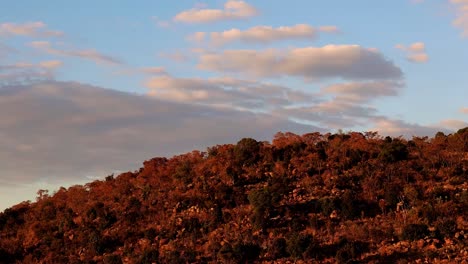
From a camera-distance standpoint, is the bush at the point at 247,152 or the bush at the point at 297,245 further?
the bush at the point at 247,152

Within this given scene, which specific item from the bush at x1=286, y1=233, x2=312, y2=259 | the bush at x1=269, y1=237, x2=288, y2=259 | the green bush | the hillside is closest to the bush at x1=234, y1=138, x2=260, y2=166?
the hillside

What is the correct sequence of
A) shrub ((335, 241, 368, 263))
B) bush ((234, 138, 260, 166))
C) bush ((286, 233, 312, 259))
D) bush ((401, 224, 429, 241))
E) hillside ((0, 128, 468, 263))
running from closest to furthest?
shrub ((335, 241, 368, 263))
bush ((401, 224, 429, 241))
bush ((286, 233, 312, 259))
hillside ((0, 128, 468, 263))
bush ((234, 138, 260, 166))

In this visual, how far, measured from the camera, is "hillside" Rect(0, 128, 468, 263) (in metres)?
44.5

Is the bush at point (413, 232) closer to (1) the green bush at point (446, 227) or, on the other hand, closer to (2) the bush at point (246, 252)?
(1) the green bush at point (446, 227)

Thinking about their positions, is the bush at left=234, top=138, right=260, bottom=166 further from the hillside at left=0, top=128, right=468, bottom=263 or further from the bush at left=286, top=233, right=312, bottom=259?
the bush at left=286, top=233, right=312, bottom=259

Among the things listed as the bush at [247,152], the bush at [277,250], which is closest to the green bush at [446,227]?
the bush at [277,250]

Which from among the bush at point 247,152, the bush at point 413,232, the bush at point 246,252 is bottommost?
the bush at point 246,252

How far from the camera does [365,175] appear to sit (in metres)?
54.6

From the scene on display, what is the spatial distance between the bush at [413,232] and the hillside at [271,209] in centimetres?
9

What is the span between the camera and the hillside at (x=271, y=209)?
4453 centimetres

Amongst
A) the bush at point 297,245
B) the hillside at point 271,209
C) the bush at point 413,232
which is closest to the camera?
the bush at point 413,232

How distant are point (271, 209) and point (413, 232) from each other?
462 inches

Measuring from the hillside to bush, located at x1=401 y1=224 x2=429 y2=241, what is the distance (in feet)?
0.28

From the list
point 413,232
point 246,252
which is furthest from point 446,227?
point 246,252
